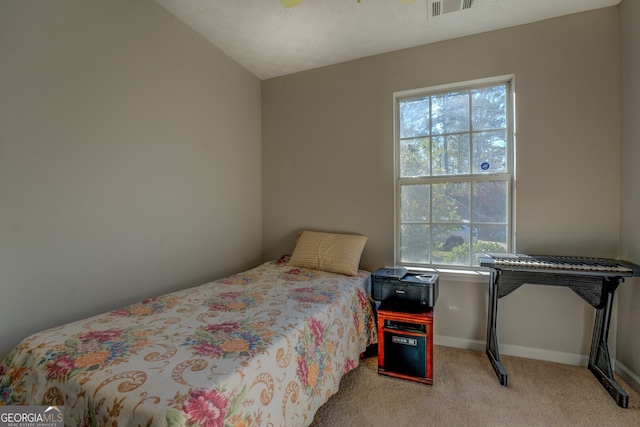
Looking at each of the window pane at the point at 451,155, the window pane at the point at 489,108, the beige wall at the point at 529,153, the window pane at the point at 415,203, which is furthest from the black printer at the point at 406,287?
the window pane at the point at 489,108

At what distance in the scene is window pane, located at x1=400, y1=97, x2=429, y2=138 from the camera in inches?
102

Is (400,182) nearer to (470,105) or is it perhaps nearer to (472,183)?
(472,183)

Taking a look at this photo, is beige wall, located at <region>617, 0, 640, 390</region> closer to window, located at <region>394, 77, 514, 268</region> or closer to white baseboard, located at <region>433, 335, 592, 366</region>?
white baseboard, located at <region>433, 335, 592, 366</region>

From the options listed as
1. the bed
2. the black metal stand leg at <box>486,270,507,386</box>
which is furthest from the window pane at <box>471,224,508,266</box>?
the bed

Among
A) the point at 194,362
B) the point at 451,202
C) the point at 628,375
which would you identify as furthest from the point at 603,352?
the point at 194,362

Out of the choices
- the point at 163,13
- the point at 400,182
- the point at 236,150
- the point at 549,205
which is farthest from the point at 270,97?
the point at 549,205

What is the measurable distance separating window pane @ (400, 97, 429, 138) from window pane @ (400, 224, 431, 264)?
0.87m

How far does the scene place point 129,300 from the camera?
183 centimetres

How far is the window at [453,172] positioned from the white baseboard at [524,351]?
2.09 ft

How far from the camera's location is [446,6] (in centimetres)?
201

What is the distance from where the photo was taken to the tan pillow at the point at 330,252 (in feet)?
8.07

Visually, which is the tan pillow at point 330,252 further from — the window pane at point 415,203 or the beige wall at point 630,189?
the beige wall at point 630,189

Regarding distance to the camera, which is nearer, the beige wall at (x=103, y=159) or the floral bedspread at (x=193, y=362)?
the floral bedspread at (x=193, y=362)

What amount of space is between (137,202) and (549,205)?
9.86ft
